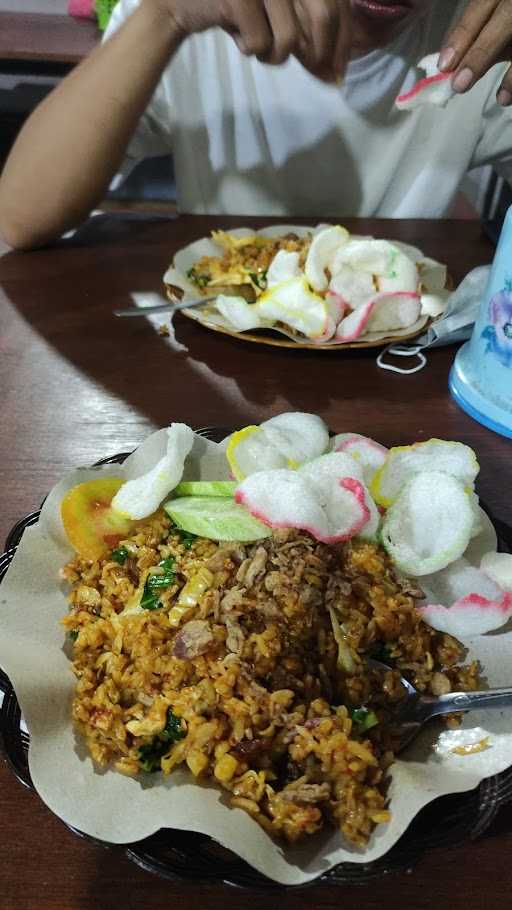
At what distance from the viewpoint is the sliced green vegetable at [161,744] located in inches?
39.4

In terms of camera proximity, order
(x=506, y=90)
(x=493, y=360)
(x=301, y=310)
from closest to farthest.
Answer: (x=493, y=360)
(x=301, y=310)
(x=506, y=90)

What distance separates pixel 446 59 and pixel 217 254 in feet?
3.27

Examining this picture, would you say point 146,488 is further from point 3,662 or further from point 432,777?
point 432,777

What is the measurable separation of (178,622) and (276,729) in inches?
9.9

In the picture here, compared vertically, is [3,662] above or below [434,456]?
below

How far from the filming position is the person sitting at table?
2367mm

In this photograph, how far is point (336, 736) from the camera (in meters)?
0.96

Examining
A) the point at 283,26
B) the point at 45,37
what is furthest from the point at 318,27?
the point at 45,37

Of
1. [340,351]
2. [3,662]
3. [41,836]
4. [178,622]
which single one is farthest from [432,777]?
[340,351]

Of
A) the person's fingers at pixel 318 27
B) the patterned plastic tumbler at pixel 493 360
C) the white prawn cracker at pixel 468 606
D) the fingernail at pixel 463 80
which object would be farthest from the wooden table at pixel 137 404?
the person's fingers at pixel 318 27

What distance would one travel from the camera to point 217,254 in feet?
8.20

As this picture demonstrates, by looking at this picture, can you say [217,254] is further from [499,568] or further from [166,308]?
[499,568]

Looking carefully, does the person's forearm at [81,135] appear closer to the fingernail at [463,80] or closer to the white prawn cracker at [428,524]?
the fingernail at [463,80]

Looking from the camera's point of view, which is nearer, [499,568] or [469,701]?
[469,701]
